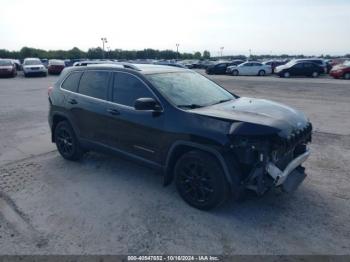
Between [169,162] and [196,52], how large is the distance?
359ft

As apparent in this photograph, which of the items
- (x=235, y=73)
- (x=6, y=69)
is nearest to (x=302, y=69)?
(x=235, y=73)

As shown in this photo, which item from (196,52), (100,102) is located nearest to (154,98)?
(100,102)

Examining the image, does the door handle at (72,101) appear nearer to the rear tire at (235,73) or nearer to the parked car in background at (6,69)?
the parked car in background at (6,69)

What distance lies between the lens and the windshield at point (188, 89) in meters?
4.14

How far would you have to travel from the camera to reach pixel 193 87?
4.64m

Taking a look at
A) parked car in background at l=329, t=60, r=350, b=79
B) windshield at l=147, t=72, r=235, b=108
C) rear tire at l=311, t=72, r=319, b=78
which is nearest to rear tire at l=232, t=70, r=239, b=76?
rear tire at l=311, t=72, r=319, b=78

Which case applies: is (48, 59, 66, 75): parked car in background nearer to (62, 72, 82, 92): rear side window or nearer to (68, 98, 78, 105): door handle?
(62, 72, 82, 92): rear side window

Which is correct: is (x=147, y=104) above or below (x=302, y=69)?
Result: above

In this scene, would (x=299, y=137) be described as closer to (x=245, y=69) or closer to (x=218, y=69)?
(x=245, y=69)

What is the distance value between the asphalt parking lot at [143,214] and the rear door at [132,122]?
606mm

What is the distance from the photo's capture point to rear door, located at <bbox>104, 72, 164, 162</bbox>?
4.12 metres

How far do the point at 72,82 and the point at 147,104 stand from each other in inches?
88.3

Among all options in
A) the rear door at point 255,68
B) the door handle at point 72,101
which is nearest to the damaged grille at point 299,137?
the door handle at point 72,101

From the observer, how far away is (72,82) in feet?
18.1
